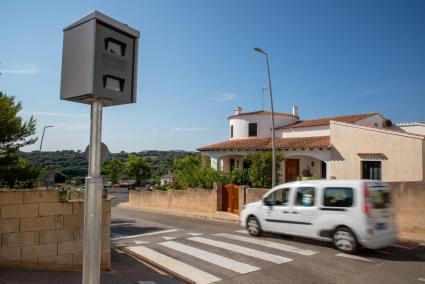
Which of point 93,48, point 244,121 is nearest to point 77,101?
point 93,48

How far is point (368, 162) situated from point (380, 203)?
1285 cm

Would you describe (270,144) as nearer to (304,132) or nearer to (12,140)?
(304,132)

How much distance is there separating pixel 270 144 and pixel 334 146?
19.9 ft

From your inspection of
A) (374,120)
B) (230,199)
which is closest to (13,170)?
(230,199)

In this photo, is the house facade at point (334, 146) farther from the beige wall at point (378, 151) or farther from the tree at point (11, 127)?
the tree at point (11, 127)

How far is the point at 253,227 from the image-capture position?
11.6 meters

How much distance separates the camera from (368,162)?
20781 millimetres

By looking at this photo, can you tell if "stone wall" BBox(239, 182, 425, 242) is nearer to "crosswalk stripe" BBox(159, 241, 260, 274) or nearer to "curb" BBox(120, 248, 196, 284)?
"crosswalk stripe" BBox(159, 241, 260, 274)

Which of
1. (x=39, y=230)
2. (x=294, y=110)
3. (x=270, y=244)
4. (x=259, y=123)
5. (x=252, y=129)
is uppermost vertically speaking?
(x=294, y=110)

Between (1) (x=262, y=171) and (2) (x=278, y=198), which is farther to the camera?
(1) (x=262, y=171)

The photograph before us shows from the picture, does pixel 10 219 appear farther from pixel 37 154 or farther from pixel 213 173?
pixel 37 154

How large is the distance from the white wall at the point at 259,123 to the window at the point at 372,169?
36.6ft

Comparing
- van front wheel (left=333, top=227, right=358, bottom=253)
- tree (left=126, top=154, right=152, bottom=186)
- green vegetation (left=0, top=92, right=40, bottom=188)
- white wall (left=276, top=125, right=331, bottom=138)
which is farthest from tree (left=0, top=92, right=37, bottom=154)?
tree (left=126, top=154, right=152, bottom=186)

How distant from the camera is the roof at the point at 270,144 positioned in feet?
78.7
